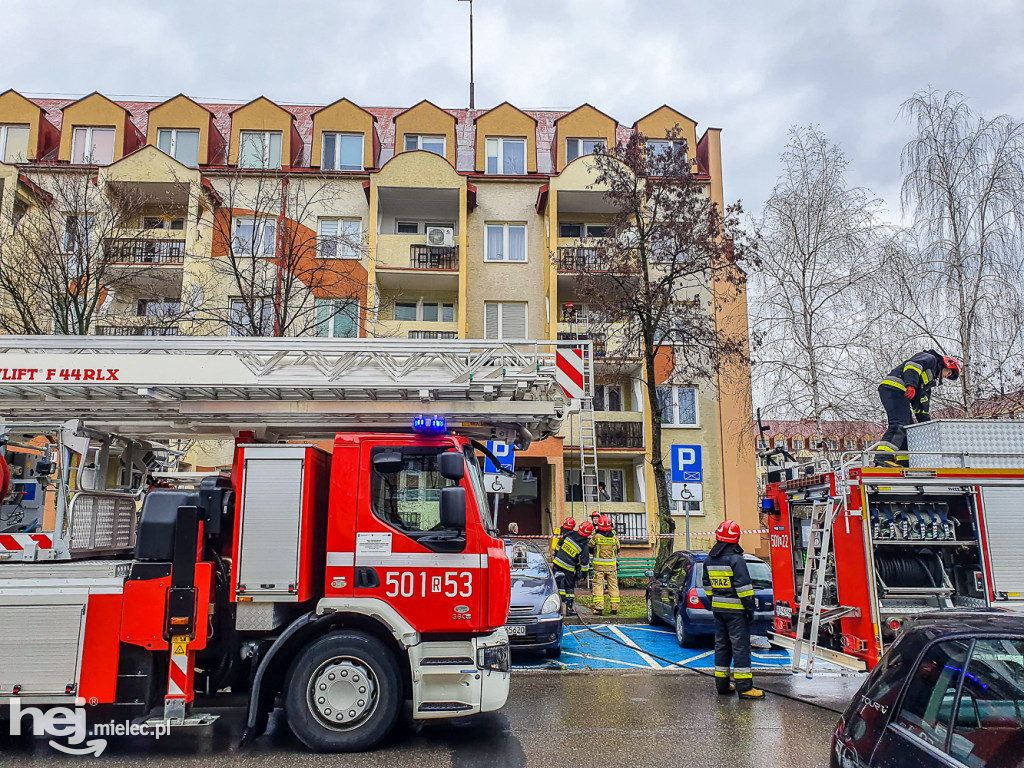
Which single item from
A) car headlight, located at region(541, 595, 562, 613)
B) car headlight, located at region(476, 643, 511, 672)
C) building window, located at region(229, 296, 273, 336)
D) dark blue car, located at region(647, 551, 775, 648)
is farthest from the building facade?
car headlight, located at region(476, 643, 511, 672)

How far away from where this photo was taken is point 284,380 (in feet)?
21.8

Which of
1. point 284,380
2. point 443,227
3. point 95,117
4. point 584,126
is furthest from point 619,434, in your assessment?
point 95,117

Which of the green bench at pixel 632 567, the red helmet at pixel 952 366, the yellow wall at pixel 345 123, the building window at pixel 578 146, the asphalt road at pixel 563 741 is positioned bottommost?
the asphalt road at pixel 563 741

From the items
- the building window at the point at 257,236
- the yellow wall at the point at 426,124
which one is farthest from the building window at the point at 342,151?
the building window at the point at 257,236

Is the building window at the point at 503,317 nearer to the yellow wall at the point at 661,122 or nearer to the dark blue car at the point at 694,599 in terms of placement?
the yellow wall at the point at 661,122

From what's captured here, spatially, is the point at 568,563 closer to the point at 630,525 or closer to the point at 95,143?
the point at 630,525

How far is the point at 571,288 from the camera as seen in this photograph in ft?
80.5

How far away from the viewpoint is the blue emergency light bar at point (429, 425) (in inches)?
258

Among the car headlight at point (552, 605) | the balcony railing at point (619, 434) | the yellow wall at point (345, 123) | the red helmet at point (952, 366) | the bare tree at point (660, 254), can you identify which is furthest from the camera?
the yellow wall at point (345, 123)

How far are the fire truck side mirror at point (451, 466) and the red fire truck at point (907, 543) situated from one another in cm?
390

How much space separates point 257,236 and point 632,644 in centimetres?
1444

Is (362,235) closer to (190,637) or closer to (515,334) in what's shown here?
(515,334)

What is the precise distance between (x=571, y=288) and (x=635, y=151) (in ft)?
25.6

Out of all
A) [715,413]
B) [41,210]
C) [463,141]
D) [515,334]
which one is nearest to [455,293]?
[515,334]
